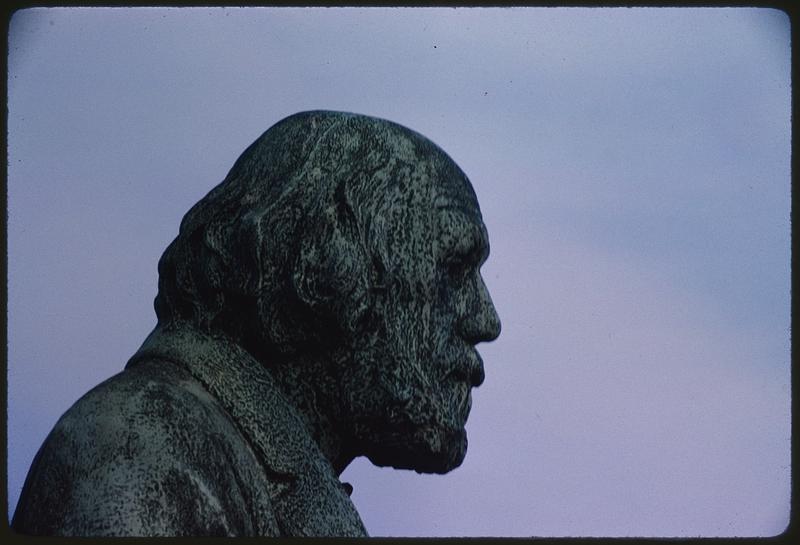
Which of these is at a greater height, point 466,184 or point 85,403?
point 466,184

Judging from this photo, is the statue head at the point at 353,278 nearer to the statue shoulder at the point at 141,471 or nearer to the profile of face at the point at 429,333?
the profile of face at the point at 429,333

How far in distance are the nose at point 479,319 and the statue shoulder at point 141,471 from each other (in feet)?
3.12

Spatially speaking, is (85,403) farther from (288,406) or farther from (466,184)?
(466,184)

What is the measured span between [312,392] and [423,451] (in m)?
0.41

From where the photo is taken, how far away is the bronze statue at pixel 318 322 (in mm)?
8578

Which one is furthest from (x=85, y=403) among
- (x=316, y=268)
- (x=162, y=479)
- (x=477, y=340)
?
(x=477, y=340)

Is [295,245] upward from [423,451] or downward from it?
upward

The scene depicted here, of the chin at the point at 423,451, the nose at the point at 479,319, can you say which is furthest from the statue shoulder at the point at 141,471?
the nose at the point at 479,319

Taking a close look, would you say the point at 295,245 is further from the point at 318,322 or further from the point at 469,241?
the point at 469,241

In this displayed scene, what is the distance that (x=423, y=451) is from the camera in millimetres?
8922

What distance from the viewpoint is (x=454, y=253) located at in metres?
8.96

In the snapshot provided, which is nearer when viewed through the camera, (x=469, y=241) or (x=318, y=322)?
(x=318, y=322)

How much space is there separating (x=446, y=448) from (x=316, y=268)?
0.75 metres

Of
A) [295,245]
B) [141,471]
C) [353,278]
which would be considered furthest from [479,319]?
[141,471]
